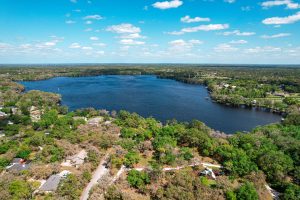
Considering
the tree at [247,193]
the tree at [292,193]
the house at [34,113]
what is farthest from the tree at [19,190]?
the house at [34,113]

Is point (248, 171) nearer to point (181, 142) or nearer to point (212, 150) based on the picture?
point (212, 150)

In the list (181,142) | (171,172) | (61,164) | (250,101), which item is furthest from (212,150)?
(250,101)

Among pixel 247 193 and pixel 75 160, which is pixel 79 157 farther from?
pixel 247 193

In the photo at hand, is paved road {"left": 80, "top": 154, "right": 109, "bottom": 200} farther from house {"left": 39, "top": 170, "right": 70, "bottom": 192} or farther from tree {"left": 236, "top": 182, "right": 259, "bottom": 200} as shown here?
tree {"left": 236, "top": 182, "right": 259, "bottom": 200}

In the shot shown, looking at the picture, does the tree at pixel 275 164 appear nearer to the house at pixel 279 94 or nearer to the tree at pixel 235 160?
the tree at pixel 235 160

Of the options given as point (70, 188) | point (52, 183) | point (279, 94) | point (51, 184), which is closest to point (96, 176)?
point (70, 188)

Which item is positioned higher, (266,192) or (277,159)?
(277,159)

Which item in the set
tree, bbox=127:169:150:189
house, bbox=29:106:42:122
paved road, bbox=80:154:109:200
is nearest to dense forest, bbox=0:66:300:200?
tree, bbox=127:169:150:189
